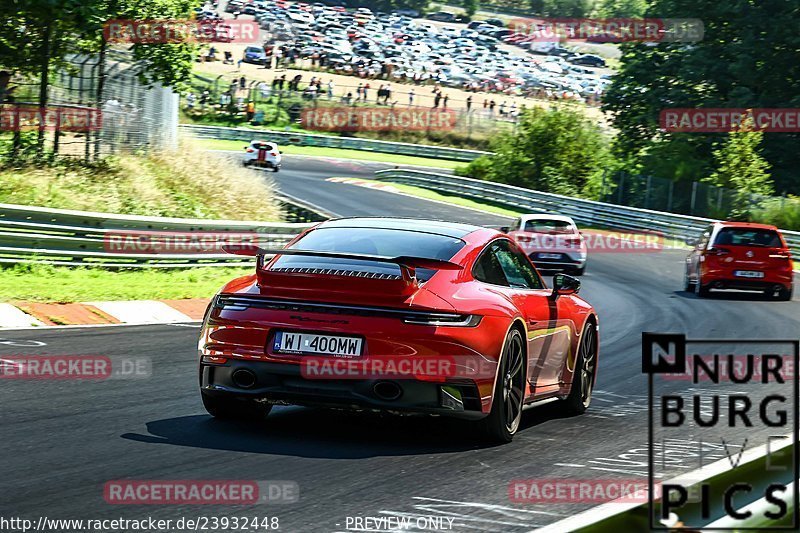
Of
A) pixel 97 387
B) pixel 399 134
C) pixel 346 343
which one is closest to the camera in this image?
pixel 346 343

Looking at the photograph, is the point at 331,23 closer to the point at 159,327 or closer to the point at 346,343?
the point at 159,327

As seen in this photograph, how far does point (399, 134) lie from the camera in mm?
72312

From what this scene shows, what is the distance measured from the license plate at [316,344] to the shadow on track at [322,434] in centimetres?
56

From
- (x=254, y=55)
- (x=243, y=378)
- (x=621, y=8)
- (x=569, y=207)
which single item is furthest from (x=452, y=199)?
(x=621, y=8)

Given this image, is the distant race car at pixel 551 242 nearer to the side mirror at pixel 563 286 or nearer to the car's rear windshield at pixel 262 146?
the side mirror at pixel 563 286

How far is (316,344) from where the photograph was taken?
749cm

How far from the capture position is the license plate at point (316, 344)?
744 cm

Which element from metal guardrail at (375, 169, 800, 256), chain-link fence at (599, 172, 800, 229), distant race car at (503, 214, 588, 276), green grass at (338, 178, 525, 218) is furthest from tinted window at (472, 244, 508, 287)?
chain-link fence at (599, 172, 800, 229)

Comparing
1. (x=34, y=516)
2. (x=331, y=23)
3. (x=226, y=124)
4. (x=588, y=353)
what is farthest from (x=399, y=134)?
(x=34, y=516)

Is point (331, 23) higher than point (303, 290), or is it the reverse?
point (331, 23)

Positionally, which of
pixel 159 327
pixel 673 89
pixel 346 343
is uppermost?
pixel 673 89

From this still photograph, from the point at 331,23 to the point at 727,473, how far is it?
96025mm

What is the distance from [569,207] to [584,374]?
36.1 m

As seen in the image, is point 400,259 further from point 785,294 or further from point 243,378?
point 785,294
